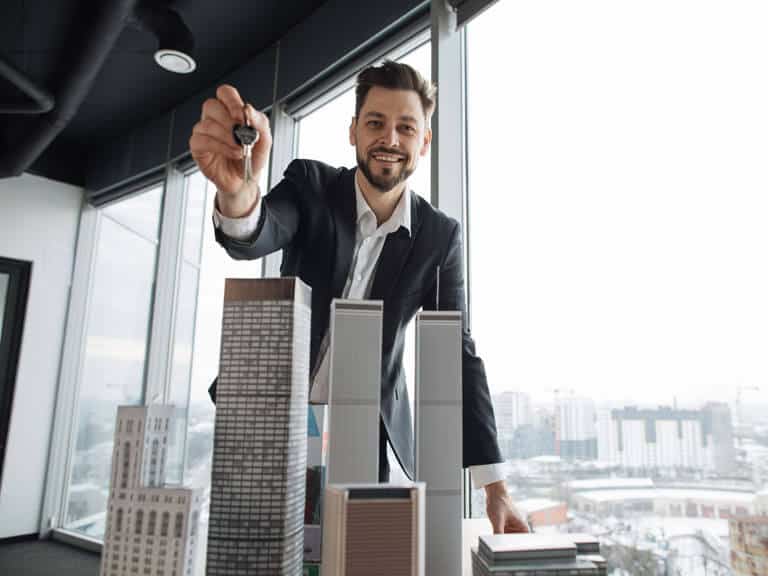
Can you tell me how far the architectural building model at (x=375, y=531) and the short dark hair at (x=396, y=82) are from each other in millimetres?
780

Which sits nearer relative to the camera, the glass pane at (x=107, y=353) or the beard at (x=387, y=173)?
the beard at (x=387, y=173)

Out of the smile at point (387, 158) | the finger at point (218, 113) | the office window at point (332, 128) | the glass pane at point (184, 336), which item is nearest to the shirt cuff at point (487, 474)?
the smile at point (387, 158)

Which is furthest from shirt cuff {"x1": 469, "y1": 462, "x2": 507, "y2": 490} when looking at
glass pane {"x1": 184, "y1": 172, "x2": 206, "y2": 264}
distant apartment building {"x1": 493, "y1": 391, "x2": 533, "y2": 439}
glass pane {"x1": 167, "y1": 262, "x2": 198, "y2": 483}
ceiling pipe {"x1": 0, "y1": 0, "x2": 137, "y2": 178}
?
glass pane {"x1": 184, "y1": 172, "x2": 206, "y2": 264}

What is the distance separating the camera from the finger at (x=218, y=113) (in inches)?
29.4

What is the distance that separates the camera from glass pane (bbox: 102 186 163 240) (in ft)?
15.0

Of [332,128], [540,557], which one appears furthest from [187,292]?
[540,557]

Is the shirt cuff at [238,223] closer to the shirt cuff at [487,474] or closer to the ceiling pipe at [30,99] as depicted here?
the shirt cuff at [487,474]

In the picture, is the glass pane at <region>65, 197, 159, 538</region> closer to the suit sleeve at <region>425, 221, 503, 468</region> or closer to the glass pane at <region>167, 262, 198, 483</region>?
the glass pane at <region>167, 262, 198, 483</region>

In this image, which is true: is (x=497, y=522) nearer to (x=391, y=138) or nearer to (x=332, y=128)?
(x=391, y=138)

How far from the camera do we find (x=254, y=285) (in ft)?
2.33

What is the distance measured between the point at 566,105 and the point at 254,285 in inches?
62.7

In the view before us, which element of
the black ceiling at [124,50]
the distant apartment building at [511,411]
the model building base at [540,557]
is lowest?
the model building base at [540,557]

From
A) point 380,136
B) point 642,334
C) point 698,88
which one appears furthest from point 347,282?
point 698,88

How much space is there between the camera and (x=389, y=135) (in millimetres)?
1103
